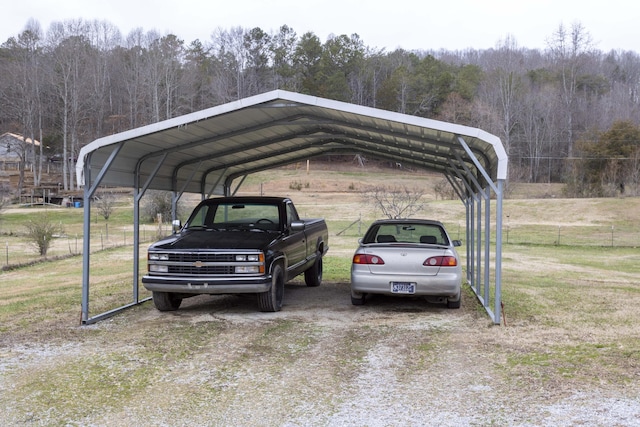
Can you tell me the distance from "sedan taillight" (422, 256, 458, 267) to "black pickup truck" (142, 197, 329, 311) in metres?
2.27

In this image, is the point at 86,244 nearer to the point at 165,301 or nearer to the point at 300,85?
the point at 165,301

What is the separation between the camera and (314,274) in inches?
520

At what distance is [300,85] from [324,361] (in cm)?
6664

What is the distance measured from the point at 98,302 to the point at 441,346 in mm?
6520

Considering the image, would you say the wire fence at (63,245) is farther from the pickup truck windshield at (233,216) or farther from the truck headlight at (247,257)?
the truck headlight at (247,257)

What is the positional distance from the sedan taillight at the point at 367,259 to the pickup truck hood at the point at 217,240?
135 centimetres

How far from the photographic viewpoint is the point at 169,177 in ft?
41.0

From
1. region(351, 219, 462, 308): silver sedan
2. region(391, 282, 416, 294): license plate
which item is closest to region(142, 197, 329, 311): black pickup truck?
region(351, 219, 462, 308): silver sedan

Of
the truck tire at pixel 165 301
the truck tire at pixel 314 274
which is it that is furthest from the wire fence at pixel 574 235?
the truck tire at pixel 165 301

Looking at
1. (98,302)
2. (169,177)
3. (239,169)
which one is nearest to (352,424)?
(98,302)

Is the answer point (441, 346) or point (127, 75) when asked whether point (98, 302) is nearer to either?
point (441, 346)

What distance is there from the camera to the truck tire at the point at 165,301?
9820mm

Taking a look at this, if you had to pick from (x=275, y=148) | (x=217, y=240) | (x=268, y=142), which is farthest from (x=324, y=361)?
(x=275, y=148)

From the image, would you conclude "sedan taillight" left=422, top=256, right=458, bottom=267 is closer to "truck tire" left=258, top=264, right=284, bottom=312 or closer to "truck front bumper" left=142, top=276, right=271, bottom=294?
"truck tire" left=258, top=264, right=284, bottom=312
